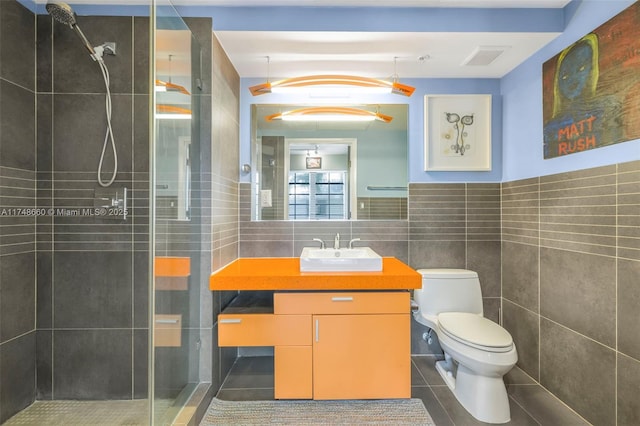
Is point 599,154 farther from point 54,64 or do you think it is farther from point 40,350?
point 40,350

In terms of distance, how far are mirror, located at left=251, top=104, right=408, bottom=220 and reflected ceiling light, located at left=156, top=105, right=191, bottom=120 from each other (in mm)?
809

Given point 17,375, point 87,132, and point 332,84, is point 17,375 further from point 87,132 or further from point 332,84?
point 332,84

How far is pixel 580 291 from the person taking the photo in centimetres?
176

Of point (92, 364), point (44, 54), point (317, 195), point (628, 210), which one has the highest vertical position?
point (44, 54)

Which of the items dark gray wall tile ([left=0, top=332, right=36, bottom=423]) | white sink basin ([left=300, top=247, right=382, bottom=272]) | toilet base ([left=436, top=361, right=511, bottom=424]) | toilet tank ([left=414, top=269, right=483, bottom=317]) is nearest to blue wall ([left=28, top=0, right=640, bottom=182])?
toilet tank ([left=414, top=269, right=483, bottom=317])

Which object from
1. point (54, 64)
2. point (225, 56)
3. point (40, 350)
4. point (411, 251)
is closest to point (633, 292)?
point (411, 251)

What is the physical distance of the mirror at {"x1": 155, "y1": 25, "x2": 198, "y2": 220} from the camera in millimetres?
1459

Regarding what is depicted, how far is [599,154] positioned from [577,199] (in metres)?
0.27

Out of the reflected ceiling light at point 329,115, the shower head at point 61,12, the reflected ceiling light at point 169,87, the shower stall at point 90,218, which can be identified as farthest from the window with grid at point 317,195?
the shower head at point 61,12

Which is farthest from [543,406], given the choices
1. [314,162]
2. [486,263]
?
[314,162]

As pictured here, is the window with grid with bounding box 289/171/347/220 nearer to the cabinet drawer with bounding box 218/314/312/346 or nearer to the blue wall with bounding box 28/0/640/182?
the blue wall with bounding box 28/0/640/182

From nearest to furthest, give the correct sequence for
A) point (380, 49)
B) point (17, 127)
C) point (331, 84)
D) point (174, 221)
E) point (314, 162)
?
point (174, 221)
point (17, 127)
point (331, 84)
point (380, 49)
point (314, 162)

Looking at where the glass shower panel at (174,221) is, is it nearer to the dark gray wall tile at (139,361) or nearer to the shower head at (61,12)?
the dark gray wall tile at (139,361)

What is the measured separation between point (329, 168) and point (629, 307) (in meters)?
1.89
